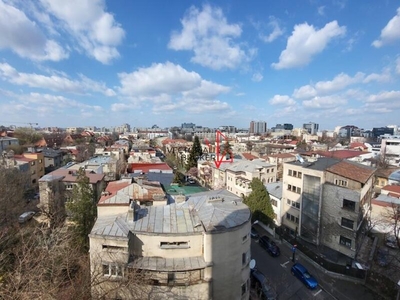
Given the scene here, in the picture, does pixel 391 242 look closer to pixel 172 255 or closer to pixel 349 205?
pixel 349 205

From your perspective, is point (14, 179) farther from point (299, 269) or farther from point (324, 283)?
point (324, 283)

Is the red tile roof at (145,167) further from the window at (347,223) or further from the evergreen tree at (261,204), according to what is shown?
the window at (347,223)

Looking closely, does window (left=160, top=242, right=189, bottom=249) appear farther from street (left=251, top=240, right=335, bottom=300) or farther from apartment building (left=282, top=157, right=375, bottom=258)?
apartment building (left=282, top=157, right=375, bottom=258)

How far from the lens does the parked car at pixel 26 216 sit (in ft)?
89.2

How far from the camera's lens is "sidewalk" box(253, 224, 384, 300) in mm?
17609

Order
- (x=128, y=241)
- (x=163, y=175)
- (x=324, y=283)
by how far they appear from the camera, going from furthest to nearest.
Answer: (x=163, y=175)
(x=324, y=283)
(x=128, y=241)

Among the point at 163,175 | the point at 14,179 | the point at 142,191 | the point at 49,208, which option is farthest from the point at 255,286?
the point at 14,179

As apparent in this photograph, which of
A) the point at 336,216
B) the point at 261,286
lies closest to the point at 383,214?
the point at 336,216

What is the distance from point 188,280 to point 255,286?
8.86 metres

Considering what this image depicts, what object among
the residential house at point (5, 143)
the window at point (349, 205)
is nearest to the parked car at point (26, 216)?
the window at point (349, 205)

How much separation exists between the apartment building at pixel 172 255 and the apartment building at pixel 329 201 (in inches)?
479

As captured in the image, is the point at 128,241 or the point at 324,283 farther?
the point at 324,283

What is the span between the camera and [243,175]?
34125 millimetres

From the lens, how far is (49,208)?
26703 millimetres
